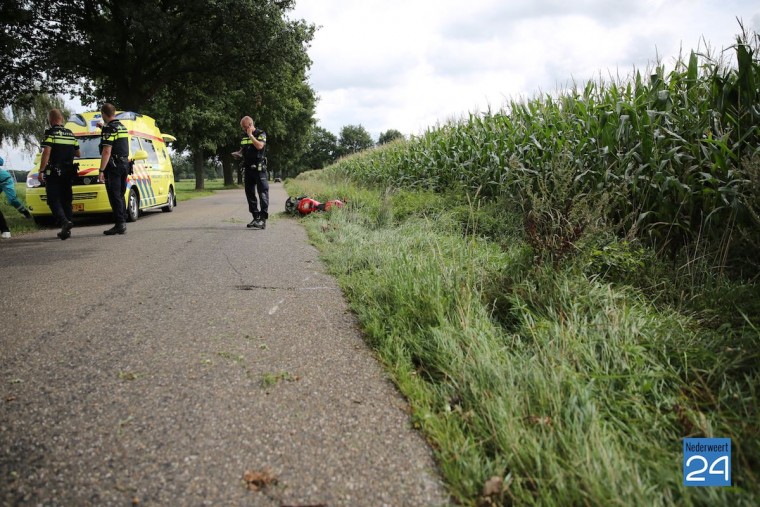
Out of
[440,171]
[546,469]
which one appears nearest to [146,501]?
[546,469]

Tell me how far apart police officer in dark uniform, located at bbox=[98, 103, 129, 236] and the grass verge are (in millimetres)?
5779

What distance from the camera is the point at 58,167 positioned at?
693cm

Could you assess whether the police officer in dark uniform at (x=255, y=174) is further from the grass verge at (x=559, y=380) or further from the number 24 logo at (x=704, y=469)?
the number 24 logo at (x=704, y=469)

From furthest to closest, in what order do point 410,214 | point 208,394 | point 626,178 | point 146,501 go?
point 410,214 < point 626,178 < point 208,394 < point 146,501

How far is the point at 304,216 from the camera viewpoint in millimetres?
9977

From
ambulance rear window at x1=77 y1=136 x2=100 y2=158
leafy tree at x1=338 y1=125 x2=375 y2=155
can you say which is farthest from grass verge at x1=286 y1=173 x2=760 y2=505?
leafy tree at x1=338 y1=125 x2=375 y2=155

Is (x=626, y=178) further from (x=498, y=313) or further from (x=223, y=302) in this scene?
(x=223, y=302)

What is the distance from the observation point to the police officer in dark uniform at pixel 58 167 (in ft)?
22.4

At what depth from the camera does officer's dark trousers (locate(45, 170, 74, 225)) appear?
6.91m

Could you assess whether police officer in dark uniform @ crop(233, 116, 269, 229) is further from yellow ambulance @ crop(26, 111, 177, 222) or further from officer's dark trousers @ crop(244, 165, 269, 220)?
yellow ambulance @ crop(26, 111, 177, 222)

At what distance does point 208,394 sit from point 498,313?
6.24 ft

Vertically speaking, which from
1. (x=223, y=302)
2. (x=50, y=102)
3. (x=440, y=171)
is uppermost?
(x=50, y=102)

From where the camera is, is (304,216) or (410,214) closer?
(410,214)

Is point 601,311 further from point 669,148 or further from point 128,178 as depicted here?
point 128,178
